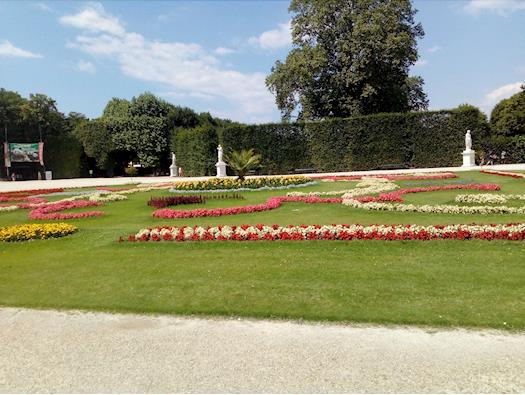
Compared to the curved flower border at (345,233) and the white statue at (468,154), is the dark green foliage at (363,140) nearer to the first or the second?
the white statue at (468,154)

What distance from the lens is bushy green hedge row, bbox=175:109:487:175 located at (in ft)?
103

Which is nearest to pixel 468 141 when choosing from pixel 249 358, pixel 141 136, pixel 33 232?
pixel 33 232

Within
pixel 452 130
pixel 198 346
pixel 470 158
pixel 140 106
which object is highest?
pixel 140 106

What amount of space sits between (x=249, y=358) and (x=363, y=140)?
31.1 meters

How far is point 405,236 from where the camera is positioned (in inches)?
290

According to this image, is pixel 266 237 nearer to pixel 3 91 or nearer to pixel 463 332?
pixel 463 332

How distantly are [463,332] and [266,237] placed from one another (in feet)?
14.2

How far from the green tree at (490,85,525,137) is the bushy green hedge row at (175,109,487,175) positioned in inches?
793

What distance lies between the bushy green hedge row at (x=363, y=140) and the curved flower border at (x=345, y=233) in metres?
25.7

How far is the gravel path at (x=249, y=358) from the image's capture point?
318 cm

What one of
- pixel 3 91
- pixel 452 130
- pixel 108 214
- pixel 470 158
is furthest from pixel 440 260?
pixel 3 91

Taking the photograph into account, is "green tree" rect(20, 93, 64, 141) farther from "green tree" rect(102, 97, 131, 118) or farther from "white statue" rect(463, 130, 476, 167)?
"white statue" rect(463, 130, 476, 167)

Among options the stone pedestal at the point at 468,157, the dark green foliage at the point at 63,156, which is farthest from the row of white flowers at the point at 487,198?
the dark green foliage at the point at 63,156

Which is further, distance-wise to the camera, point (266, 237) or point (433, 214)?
point (433, 214)
